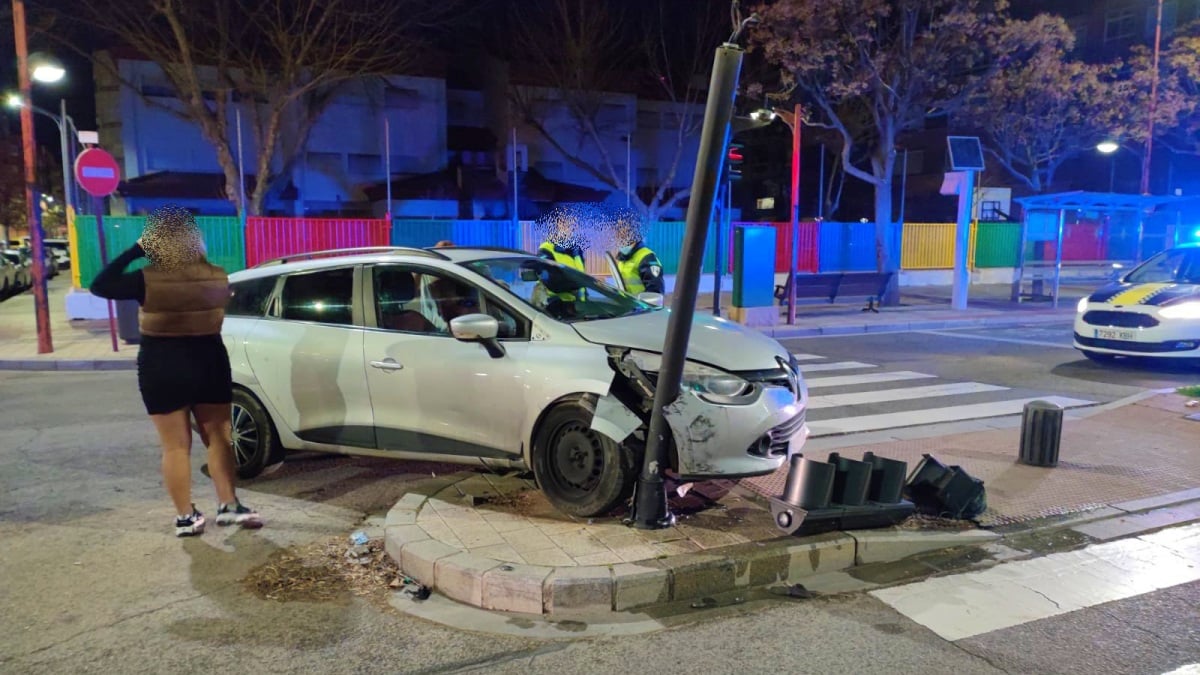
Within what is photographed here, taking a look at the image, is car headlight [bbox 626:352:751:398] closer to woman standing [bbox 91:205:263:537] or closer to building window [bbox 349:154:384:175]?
woman standing [bbox 91:205:263:537]

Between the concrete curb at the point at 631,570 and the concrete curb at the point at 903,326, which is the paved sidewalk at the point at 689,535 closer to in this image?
the concrete curb at the point at 631,570

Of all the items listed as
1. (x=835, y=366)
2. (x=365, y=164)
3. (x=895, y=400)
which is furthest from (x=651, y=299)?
(x=365, y=164)

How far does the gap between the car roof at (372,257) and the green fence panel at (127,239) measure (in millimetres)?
11194

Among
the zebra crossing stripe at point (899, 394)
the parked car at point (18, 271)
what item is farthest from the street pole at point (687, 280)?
the parked car at point (18, 271)

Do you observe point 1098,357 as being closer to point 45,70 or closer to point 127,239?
point 127,239

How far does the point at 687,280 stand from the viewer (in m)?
4.30

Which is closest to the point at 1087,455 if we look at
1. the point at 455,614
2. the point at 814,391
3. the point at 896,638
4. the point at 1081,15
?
the point at 814,391

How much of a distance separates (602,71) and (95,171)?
18422mm

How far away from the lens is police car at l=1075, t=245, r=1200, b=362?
10.2 m

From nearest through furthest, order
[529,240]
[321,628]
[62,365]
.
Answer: [321,628], [62,365], [529,240]

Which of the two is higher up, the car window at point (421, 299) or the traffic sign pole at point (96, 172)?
the traffic sign pole at point (96, 172)

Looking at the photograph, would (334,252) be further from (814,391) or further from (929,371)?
(929,371)

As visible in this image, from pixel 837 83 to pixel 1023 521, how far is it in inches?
761

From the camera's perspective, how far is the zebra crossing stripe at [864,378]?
390 inches
